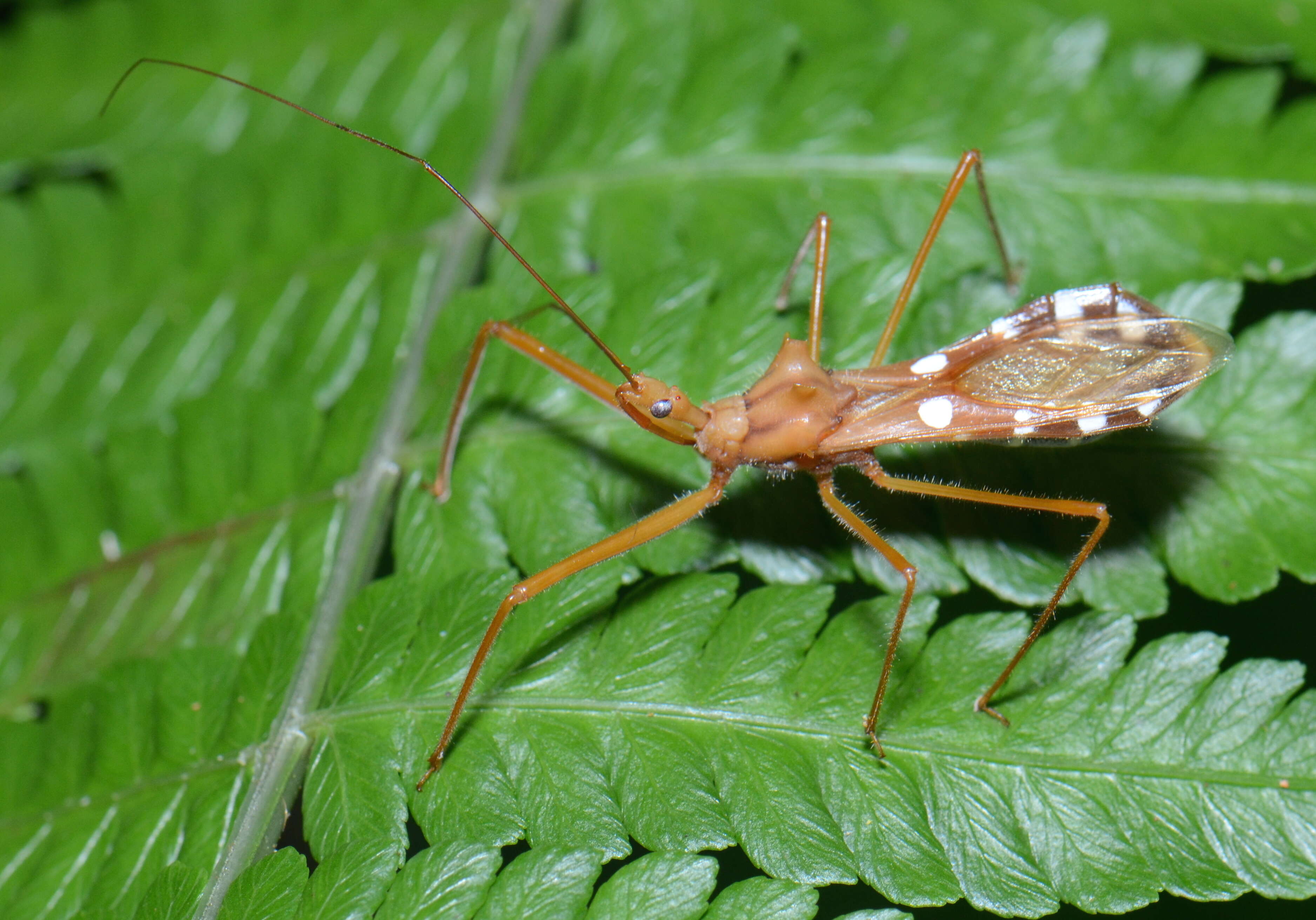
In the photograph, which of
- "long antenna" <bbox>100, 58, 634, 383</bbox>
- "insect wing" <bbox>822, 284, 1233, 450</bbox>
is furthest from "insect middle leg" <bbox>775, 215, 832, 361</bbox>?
"long antenna" <bbox>100, 58, 634, 383</bbox>

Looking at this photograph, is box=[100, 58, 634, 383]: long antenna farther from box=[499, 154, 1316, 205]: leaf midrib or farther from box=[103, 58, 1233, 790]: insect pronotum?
box=[499, 154, 1316, 205]: leaf midrib

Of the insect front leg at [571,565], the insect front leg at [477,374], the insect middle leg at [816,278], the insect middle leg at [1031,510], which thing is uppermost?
the insect front leg at [477,374]

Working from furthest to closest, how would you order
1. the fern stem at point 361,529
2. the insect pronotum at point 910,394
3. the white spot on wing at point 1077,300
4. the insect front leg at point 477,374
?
1. the insect front leg at point 477,374
2. the white spot on wing at point 1077,300
3. the insect pronotum at point 910,394
4. the fern stem at point 361,529

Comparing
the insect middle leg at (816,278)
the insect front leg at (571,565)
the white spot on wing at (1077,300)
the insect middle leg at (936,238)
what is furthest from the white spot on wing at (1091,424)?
the insect front leg at (571,565)

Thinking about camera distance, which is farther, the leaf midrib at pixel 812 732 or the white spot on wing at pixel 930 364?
the white spot on wing at pixel 930 364

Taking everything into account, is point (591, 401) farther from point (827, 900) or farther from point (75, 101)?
point (75, 101)

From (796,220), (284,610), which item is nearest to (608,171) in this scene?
(796,220)

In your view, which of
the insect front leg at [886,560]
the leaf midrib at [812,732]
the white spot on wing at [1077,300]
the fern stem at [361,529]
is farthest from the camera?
the white spot on wing at [1077,300]

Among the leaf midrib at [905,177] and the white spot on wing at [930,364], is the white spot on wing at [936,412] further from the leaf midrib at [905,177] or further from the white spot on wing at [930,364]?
the leaf midrib at [905,177]
